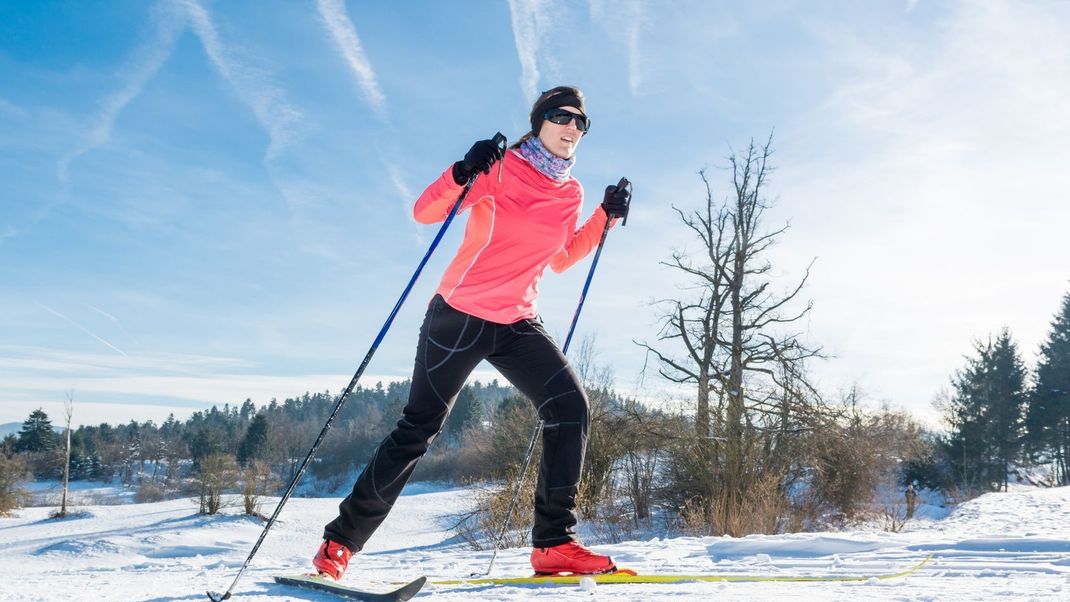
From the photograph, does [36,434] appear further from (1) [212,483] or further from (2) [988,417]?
(2) [988,417]

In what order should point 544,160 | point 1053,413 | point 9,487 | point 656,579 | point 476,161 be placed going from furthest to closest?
1. point 9,487
2. point 1053,413
3. point 544,160
4. point 476,161
5. point 656,579

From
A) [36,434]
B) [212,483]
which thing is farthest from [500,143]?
[36,434]

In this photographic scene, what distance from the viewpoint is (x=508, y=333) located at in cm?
251

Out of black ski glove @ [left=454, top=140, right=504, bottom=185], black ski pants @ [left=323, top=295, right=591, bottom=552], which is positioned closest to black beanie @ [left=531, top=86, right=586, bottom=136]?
black ski glove @ [left=454, top=140, right=504, bottom=185]

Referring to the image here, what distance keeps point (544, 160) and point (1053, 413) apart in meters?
34.8

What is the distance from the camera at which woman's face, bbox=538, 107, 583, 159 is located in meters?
2.61

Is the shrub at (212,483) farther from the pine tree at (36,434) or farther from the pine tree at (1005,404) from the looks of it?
the pine tree at (36,434)

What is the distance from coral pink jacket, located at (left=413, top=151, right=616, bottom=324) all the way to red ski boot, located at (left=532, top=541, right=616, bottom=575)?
0.84 meters

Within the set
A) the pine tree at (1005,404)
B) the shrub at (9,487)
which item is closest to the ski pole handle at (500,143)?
the pine tree at (1005,404)

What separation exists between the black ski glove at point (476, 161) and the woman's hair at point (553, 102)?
0.94ft

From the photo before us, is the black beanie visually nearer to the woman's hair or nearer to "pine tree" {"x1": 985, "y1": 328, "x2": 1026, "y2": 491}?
the woman's hair

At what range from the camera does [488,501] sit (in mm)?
14703

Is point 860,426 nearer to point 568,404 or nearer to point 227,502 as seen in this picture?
point 568,404

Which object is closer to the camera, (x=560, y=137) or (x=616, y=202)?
(x=560, y=137)
